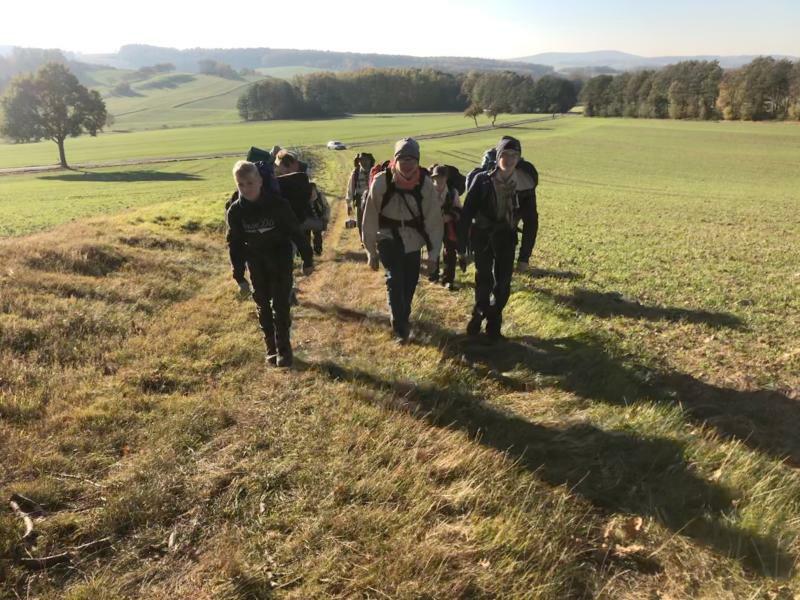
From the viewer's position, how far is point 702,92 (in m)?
83.3

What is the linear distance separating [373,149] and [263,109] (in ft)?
227

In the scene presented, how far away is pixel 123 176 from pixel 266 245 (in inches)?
1747

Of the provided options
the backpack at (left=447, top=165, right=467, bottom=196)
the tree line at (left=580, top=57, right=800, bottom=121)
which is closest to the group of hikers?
the backpack at (left=447, top=165, right=467, bottom=196)

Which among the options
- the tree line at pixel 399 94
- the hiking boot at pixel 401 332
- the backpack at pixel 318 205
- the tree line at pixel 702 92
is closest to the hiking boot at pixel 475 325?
the hiking boot at pixel 401 332

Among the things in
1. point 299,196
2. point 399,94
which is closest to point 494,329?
point 299,196

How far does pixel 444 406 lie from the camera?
4590mm

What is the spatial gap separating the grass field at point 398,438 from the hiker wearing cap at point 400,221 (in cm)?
96

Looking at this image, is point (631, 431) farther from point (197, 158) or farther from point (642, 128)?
point (642, 128)

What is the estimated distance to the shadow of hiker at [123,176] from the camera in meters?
38.9

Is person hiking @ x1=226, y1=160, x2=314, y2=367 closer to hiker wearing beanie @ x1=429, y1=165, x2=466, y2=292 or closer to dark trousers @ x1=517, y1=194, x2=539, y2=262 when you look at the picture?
dark trousers @ x1=517, y1=194, x2=539, y2=262

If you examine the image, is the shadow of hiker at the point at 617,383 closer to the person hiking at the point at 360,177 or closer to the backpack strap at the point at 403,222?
the backpack strap at the point at 403,222

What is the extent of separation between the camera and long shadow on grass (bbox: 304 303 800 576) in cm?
324

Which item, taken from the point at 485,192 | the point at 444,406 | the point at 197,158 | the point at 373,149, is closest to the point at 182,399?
the point at 444,406

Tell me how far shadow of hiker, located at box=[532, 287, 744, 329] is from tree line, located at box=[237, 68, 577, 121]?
94244 millimetres
